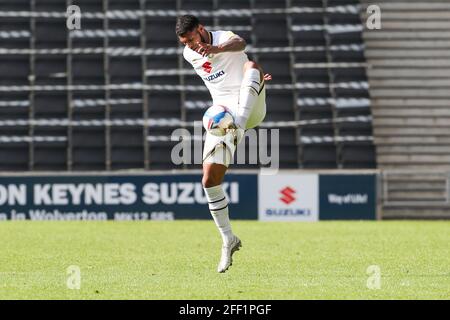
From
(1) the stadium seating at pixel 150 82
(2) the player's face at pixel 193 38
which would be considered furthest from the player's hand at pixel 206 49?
(1) the stadium seating at pixel 150 82

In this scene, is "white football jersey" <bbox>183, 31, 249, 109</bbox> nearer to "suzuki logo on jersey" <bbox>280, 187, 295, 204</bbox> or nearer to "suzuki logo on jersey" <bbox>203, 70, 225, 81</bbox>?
"suzuki logo on jersey" <bbox>203, 70, 225, 81</bbox>

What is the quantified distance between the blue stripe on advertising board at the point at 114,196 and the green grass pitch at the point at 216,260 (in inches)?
45.8

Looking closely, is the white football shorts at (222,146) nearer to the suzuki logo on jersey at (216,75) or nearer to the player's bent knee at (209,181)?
the player's bent knee at (209,181)

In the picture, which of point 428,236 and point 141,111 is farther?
point 141,111

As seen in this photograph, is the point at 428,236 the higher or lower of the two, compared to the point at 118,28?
lower

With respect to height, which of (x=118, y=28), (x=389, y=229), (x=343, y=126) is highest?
(x=118, y=28)

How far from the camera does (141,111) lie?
79.7 feet

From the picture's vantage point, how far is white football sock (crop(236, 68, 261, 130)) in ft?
37.1

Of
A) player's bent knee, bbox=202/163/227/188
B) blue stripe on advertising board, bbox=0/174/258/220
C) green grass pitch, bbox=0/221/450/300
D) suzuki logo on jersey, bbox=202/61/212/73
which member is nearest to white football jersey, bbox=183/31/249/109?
suzuki logo on jersey, bbox=202/61/212/73

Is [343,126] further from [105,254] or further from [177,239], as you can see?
[105,254]

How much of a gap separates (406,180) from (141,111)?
5.95 metres
